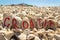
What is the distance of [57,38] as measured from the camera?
2.81 meters

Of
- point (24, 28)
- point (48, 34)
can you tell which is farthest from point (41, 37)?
point (24, 28)

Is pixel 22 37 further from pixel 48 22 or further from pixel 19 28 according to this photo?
pixel 48 22

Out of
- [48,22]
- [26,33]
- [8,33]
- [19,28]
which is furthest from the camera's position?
[48,22]

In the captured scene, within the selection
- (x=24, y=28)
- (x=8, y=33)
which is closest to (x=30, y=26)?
(x=24, y=28)

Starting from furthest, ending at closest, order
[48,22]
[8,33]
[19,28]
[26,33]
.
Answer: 1. [48,22]
2. [19,28]
3. [26,33]
4. [8,33]

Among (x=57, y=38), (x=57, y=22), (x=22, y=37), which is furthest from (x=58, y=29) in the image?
(x=22, y=37)

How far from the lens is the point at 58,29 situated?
3.22 meters

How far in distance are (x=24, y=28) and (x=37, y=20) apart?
333 mm

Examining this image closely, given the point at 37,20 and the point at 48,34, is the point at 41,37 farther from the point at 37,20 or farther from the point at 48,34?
the point at 37,20

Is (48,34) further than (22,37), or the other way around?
(48,34)

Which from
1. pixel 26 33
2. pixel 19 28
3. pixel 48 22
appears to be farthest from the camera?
pixel 48 22

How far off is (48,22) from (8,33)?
0.85 metres

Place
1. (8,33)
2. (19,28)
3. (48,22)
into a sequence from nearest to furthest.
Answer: (8,33) → (19,28) → (48,22)

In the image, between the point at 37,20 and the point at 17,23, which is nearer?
the point at 17,23
